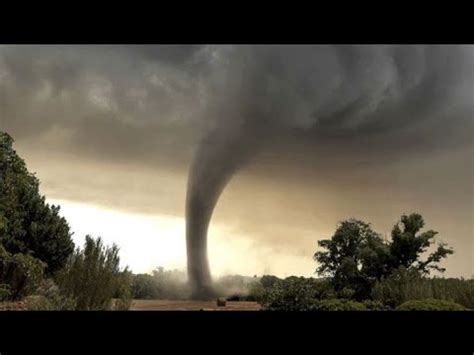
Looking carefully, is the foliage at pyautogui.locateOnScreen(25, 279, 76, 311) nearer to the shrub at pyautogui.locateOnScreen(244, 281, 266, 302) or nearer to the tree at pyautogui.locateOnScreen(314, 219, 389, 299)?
the shrub at pyautogui.locateOnScreen(244, 281, 266, 302)

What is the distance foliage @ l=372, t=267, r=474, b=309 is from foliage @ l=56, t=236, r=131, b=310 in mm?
6043

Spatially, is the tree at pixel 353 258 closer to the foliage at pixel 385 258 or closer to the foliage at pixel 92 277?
the foliage at pixel 385 258

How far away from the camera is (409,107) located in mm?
13414

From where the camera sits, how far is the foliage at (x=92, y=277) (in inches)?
323

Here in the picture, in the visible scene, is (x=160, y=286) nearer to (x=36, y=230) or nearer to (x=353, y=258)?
(x=36, y=230)

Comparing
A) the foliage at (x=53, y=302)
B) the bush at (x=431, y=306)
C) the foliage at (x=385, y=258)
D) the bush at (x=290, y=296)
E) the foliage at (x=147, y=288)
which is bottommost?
the foliage at (x=53, y=302)

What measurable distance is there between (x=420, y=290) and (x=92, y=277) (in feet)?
21.8

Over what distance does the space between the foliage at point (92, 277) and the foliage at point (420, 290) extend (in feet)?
19.8

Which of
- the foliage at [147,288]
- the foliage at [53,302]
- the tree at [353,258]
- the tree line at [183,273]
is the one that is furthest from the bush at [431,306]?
the foliage at [147,288]

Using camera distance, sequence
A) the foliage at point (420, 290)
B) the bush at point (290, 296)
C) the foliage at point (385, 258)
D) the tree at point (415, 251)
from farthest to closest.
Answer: the tree at point (415, 251) < the foliage at point (385, 258) < the bush at point (290, 296) < the foliage at point (420, 290)

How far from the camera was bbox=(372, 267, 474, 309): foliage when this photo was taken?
31.5 feet

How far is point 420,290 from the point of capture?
9656 millimetres
